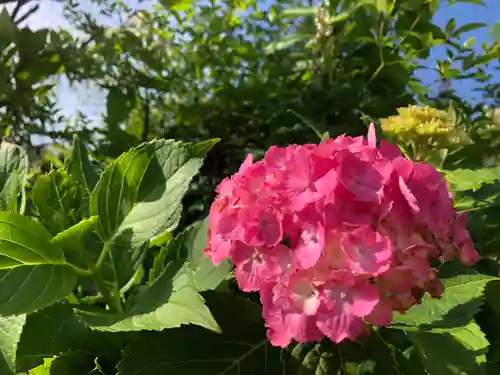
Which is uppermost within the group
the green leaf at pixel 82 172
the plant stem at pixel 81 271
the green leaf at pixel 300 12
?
the green leaf at pixel 82 172

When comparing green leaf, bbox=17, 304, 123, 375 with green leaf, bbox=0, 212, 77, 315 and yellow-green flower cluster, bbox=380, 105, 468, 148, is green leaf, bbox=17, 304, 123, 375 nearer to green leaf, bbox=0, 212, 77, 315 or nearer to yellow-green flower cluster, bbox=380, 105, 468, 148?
green leaf, bbox=0, 212, 77, 315

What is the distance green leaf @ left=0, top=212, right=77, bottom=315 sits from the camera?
1.88 feet

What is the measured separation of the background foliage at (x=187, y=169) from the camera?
1.99 feet

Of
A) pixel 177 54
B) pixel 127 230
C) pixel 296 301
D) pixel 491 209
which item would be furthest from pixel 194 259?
pixel 177 54

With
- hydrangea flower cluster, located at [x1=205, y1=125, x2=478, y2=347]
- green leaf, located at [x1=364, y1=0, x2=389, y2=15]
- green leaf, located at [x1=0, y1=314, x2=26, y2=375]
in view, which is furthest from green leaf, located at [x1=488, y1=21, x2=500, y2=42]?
green leaf, located at [x1=0, y1=314, x2=26, y2=375]

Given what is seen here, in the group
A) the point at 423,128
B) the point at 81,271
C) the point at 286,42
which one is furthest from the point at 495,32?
the point at 81,271

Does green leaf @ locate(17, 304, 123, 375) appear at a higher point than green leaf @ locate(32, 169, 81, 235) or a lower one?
lower

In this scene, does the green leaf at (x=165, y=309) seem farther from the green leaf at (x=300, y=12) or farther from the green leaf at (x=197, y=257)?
the green leaf at (x=300, y=12)

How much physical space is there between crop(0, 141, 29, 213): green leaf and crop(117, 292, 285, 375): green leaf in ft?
0.65

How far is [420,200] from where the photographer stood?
56cm

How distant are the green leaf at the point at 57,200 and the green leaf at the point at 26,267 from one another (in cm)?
6

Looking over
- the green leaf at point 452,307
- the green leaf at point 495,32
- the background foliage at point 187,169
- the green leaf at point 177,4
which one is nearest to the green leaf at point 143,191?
the background foliage at point 187,169

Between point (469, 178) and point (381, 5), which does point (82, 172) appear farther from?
point (381, 5)

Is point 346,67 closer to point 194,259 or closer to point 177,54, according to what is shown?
point 177,54
